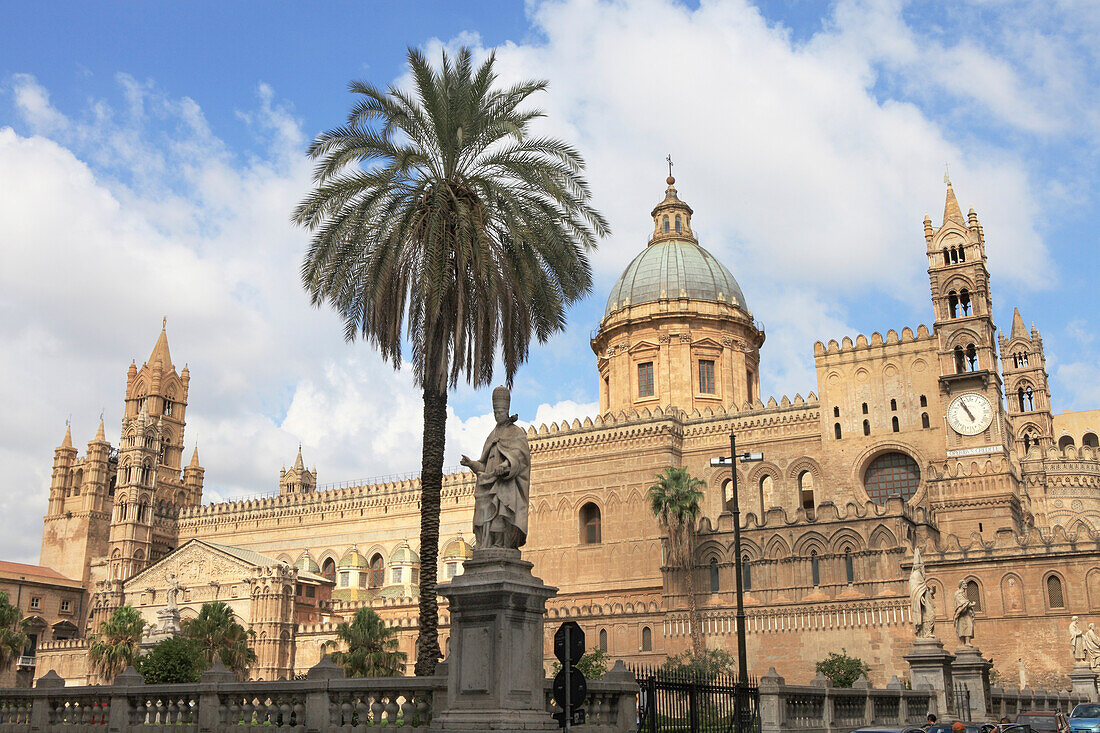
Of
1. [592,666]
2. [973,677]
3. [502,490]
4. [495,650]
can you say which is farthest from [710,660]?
[495,650]

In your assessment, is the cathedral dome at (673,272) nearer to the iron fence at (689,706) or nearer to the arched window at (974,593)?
the arched window at (974,593)

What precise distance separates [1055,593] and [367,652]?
87.6ft

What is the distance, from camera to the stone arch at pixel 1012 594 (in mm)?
38031

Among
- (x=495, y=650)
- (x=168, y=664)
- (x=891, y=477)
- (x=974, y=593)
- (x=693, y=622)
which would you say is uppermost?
(x=891, y=477)

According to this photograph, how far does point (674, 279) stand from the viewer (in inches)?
→ 2312

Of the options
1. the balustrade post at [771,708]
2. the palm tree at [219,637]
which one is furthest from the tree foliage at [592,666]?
the balustrade post at [771,708]

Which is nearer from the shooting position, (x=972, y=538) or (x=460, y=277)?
(x=460, y=277)

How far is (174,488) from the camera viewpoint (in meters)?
83.8

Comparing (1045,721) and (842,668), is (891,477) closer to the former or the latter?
(842,668)

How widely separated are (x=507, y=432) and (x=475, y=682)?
2838mm

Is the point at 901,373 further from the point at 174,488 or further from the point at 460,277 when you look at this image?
the point at 174,488

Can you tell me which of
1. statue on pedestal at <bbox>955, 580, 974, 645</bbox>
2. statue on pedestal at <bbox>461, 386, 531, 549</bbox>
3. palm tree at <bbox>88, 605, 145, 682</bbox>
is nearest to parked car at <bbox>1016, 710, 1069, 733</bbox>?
statue on pedestal at <bbox>955, 580, 974, 645</bbox>

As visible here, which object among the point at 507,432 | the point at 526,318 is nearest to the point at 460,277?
the point at 526,318

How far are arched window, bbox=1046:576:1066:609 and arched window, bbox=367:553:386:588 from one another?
41.4m
